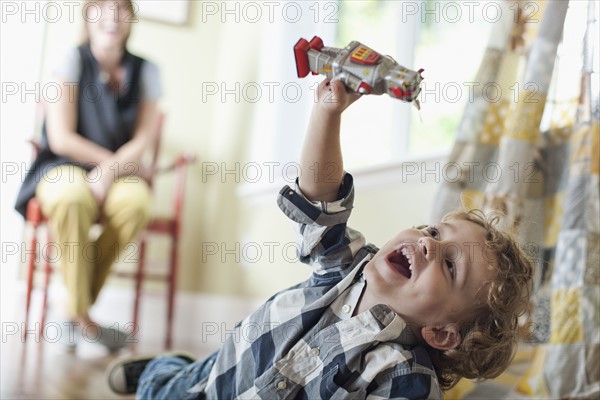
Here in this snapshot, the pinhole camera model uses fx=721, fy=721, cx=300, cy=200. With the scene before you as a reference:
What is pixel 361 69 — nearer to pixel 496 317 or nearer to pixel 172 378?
pixel 496 317

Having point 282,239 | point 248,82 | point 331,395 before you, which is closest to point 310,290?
point 331,395

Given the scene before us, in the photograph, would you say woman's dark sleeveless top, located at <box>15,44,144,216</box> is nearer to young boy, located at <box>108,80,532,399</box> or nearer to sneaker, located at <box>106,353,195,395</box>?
sneaker, located at <box>106,353,195,395</box>

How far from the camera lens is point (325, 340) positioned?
1040 mm

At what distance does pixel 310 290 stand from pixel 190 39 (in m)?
2.32

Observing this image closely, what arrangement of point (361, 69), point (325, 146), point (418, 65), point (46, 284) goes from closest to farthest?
point (361, 69), point (325, 146), point (418, 65), point (46, 284)

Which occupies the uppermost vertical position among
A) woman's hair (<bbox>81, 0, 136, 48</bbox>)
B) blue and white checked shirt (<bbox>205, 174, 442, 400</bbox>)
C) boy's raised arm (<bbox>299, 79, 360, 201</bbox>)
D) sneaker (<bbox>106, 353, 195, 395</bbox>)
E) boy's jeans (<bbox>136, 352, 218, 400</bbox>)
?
woman's hair (<bbox>81, 0, 136, 48</bbox>)

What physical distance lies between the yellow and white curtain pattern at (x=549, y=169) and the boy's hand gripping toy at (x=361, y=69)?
64 cm

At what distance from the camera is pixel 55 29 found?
3029 mm

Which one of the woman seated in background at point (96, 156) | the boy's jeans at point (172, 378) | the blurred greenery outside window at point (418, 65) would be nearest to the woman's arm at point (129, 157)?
the woman seated in background at point (96, 156)

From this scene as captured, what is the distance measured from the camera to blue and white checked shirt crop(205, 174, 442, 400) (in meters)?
0.98

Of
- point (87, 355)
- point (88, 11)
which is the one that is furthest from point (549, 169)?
point (88, 11)

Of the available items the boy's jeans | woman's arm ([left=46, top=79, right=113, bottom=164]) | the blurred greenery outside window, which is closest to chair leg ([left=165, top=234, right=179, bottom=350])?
woman's arm ([left=46, top=79, right=113, bottom=164])

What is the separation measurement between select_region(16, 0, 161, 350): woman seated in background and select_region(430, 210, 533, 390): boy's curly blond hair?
1.49 m

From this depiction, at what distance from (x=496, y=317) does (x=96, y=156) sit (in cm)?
181
